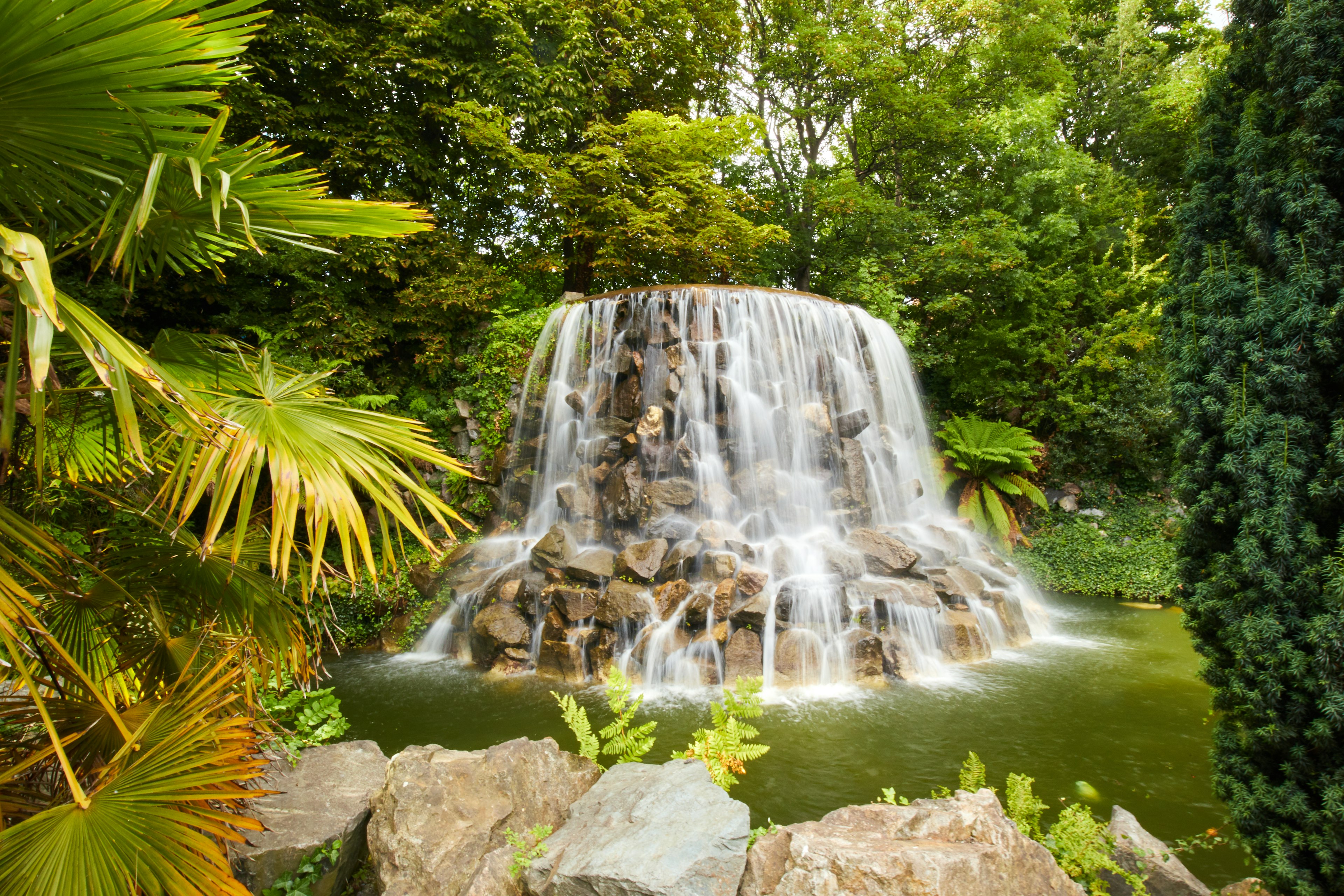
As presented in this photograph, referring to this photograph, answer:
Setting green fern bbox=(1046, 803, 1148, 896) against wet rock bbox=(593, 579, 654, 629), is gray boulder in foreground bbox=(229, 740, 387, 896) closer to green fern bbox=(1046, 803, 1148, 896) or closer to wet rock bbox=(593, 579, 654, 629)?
green fern bbox=(1046, 803, 1148, 896)

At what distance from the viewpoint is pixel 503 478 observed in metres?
11.2

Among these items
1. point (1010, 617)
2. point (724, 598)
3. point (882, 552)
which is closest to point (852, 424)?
point (882, 552)

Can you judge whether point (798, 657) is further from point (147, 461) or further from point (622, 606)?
point (147, 461)

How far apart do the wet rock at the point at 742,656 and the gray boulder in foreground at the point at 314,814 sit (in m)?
4.03

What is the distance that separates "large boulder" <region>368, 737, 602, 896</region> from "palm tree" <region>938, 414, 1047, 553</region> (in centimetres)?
1160

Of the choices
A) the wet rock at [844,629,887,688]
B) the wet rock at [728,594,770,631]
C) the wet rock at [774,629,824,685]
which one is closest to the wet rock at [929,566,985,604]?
the wet rock at [844,629,887,688]

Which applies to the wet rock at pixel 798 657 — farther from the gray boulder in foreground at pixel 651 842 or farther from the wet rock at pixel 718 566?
the gray boulder in foreground at pixel 651 842

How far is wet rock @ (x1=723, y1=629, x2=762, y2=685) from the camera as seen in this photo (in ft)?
22.6

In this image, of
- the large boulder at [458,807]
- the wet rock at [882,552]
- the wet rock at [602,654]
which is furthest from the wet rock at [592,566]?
the large boulder at [458,807]

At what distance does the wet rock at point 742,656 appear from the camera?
22.6ft

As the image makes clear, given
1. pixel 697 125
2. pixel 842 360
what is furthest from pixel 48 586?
pixel 697 125

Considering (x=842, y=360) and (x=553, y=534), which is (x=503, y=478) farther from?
(x=842, y=360)

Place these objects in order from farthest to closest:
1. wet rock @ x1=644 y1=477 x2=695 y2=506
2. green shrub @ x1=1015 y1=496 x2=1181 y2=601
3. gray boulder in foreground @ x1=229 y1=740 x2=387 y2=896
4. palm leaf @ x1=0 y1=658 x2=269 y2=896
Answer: green shrub @ x1=1015 y1=496 x2=1181 y2=601
wet rock @ x1=644 y1=477 x2=695 y2=506
gray boulder in foreground @ x1=229 y1=740 x2=387 y2=896
palm leaf @ x1=0 y1=658 x2=269 y2=896

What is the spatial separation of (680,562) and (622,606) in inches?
37.2
